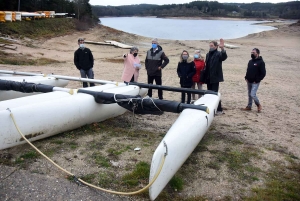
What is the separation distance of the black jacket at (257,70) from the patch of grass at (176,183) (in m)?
3.93

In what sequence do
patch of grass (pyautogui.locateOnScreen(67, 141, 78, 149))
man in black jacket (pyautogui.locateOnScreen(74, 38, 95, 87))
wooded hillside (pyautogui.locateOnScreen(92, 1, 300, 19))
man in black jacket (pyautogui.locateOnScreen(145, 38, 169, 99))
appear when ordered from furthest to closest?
1. wooded hillside (pyautogui.locateOnScreen(92, 1, 300, 19))
2. man in black jacket (pyautogui.locateOnScreen(74, 38, 95, 87))
3. man in black jacket (pyautogui.locateOnScreen(145, 38, 169, 99))
4. patch of grass (pyautogui.locateOnScreen(67, 141, 78, 149))

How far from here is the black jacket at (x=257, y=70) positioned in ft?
22.4

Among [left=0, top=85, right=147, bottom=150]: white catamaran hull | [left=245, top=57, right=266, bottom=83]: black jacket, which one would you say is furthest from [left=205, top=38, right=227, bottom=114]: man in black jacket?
[left=0, top=85, right=147, bottom=150]: white catamaran hull


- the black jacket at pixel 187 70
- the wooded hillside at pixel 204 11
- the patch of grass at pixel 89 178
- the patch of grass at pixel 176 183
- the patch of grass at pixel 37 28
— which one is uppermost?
Result: the wooded hillside at pixel 204 11

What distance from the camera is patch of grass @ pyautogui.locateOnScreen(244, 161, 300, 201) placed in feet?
11.9

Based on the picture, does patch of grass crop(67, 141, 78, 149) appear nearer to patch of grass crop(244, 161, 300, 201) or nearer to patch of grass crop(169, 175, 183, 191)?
patch of grass crop(169, 175, 183, 191)

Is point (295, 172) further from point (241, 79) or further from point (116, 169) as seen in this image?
point (241, 79)

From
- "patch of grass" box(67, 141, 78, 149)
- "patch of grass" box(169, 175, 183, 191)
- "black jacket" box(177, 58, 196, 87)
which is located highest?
"black jacket" box(177, 58, 196, 87)

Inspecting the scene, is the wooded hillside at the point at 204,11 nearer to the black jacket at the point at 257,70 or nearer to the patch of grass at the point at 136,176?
the black jacket at the point at 257,70

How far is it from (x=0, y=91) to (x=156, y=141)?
143 inches

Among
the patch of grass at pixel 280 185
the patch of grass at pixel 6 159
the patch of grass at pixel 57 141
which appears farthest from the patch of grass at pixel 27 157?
the patch of grass at pixel 280 185

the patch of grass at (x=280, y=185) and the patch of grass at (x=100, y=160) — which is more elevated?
the patch of grass at (x=100, y=160)

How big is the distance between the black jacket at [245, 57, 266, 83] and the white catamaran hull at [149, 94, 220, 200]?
6.72 ft

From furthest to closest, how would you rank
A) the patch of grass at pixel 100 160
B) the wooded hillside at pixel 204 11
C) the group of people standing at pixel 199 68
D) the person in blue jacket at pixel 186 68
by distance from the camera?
the wooded hillside at pixel 204 11, the person in blue jacket at pixel 186 68, the group of people standing at pixel 199 68, the patch of grass at pixel 100 160
